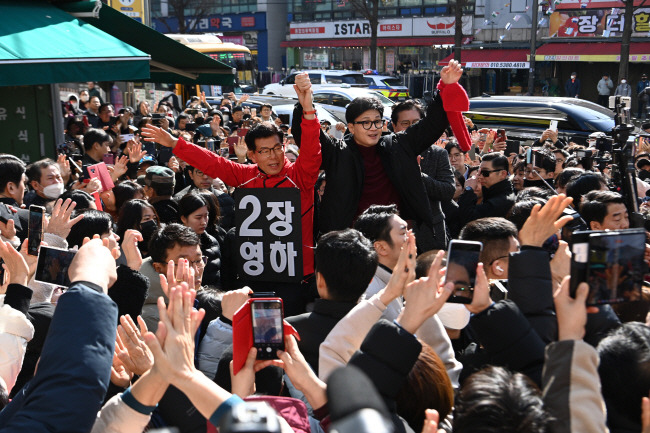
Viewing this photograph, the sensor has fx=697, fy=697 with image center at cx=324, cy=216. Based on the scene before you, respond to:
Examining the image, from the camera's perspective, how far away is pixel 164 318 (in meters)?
1.80

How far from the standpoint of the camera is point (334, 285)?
2709 mm

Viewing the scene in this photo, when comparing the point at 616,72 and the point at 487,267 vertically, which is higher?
the point at 616,72

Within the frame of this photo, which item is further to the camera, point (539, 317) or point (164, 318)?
point (539, 317)

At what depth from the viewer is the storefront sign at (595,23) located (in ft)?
86.8

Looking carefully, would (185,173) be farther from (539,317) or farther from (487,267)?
(539,317)

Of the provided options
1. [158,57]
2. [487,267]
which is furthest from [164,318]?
[158,57]

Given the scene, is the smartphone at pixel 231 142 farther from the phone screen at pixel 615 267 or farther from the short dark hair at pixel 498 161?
the phone screen at pixel 615 267

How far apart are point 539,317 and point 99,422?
1449 mm

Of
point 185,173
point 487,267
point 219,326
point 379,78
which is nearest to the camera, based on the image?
point 219,326

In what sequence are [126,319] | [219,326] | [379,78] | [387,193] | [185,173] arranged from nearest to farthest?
[126,319], [219,326], [387,193], [185,173], [379,78]

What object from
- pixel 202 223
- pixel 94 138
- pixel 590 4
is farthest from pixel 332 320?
pixel 590 4

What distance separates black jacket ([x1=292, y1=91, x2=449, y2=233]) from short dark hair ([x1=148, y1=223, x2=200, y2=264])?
97cm

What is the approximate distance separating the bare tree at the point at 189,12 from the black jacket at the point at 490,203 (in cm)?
3750

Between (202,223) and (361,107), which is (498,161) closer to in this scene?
(361,107)
